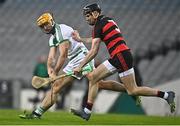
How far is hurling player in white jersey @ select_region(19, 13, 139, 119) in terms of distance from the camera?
1148cm

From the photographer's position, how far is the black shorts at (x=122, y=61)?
10.9m

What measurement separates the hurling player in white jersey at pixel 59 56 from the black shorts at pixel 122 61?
687mm

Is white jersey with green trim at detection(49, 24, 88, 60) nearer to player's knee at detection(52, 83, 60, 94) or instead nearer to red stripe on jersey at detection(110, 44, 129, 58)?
player's knee at detection(52, 83, 60, 94)

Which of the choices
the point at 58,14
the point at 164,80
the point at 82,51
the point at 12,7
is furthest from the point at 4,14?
the point at 82,51

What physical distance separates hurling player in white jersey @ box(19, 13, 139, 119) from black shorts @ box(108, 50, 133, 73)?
0.69 m

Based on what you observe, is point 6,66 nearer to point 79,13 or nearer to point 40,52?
point 40,52

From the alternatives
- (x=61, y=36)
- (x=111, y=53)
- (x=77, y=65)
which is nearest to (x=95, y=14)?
(x=111, y=53)

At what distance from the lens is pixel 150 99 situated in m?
18.5

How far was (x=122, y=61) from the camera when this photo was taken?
1095 centimetres

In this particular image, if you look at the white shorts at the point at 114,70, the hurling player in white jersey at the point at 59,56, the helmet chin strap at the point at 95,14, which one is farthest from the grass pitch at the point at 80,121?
the helmet chin strap at the point at 95,14

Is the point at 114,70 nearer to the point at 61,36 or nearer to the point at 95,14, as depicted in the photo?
the point at 95,14

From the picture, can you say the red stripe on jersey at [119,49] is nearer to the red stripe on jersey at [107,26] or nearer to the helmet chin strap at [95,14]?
the red stripe on jersey at [107,26]

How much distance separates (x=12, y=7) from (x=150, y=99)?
35.5ft

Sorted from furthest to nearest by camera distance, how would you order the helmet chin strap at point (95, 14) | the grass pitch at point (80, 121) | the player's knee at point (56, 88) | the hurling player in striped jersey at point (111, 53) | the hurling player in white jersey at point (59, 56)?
1. the player's knee at point (56, 88)
2. the hurling player in white jersey at point (59, 56)
3. the helmet chin strap at point (95, 14)
4. the hurling player in striped jersey at point (111, 53)
5. the grass pitch at point (80, 121)
